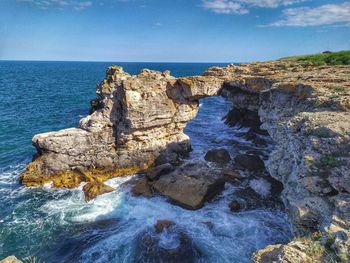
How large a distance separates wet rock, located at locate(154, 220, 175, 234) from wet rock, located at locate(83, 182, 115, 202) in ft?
23.3

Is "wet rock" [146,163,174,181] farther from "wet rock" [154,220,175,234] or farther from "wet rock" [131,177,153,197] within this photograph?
"wet rock" [154,220,175,234]

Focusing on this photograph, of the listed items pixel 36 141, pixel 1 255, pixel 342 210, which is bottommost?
pixel 1 255

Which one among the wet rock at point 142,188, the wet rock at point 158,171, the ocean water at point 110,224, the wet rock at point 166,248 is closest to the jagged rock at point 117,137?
the ocean water at point 110,224

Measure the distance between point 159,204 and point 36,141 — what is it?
13744 mm

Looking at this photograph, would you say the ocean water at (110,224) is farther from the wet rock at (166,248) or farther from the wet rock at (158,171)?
the wet rock at (158,171)

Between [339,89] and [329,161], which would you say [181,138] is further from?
[329,161]

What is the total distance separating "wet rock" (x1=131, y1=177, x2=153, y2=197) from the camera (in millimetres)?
25703

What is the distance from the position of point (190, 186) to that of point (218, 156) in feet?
23.8

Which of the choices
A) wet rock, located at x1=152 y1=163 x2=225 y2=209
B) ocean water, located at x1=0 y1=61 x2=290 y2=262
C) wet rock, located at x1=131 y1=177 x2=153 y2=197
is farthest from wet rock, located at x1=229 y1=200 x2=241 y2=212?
wet rock, located at x1=131 y1=177 x2=153 y2=197

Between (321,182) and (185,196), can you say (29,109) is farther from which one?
(321,182)

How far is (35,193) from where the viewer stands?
87.0ft

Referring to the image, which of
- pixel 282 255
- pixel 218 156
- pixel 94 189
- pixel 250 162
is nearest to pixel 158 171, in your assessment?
pixel 94 189

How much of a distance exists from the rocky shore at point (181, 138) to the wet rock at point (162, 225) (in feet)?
8.08

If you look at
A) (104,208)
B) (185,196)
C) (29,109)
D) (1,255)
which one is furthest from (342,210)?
(29,109)
